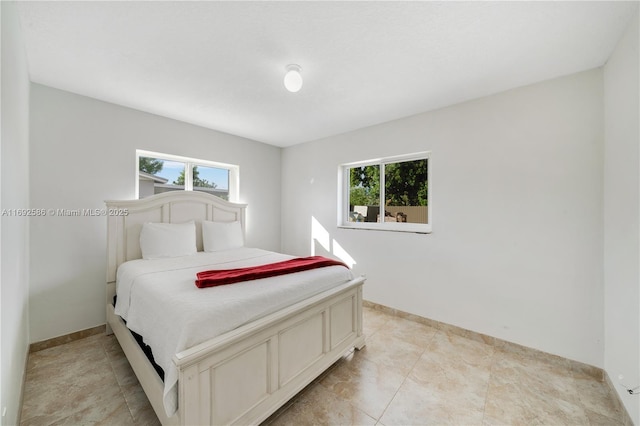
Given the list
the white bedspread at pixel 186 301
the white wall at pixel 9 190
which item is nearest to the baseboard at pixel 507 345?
the white bedspread at pixel 186 301

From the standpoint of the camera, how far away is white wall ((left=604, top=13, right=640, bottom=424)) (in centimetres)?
141

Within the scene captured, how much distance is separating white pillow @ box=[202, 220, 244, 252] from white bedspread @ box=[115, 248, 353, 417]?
715 mm

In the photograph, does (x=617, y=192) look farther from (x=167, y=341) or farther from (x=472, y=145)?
(x=167, y=341)

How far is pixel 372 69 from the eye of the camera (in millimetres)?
1932

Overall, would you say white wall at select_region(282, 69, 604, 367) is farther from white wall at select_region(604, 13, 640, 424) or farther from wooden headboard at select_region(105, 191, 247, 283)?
wooden headboard at select_region(105, 191, 247, 283)

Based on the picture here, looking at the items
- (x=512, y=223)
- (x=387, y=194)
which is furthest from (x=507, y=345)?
(x=387, y=194)

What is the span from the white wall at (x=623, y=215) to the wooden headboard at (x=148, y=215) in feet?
12.1

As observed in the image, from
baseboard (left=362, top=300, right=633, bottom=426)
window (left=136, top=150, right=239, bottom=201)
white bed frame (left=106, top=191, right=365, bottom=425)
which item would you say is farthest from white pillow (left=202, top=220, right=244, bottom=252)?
baseboard (left=362, top=300, right=633, bottom=426)

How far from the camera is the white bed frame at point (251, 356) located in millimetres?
1150

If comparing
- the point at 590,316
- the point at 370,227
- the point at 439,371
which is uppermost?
the point at 370,227

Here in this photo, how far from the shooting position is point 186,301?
1.37 metres

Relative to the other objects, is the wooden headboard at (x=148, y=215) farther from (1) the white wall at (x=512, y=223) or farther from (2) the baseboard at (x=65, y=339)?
(1) the white wall at (x=512, y=223)

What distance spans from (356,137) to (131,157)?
2676mm

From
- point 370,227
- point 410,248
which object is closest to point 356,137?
point 370,227
